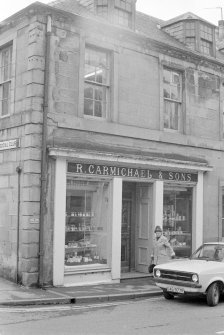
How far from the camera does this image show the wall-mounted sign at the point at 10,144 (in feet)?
44.1

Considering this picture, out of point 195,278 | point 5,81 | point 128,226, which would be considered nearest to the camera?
point 195,278

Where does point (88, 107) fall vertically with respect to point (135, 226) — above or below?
above

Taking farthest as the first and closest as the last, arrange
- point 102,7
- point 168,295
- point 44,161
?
point 102,7, point 44,161, point 168,295

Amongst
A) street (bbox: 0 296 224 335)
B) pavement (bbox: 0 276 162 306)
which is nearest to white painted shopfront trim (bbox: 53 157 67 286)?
pavement (bbox: 0 276 162 306)

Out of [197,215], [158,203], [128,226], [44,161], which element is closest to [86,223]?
[128,226]

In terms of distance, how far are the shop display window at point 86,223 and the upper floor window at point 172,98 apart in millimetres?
3691

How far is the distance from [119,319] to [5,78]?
8.45 m

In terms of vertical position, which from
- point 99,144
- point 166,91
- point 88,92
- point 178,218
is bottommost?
point 178,218

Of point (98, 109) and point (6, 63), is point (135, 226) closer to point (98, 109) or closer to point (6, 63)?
point (98, 109)

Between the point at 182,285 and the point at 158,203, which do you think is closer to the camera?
the point at 182,285

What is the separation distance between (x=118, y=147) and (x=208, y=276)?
205 inches

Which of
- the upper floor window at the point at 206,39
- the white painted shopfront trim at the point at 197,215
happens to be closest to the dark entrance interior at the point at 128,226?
the white painted shopfront trim at the point at 197,215

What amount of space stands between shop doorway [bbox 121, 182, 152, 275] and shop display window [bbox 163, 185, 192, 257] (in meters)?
0.73

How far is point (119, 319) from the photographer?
9.38 m
